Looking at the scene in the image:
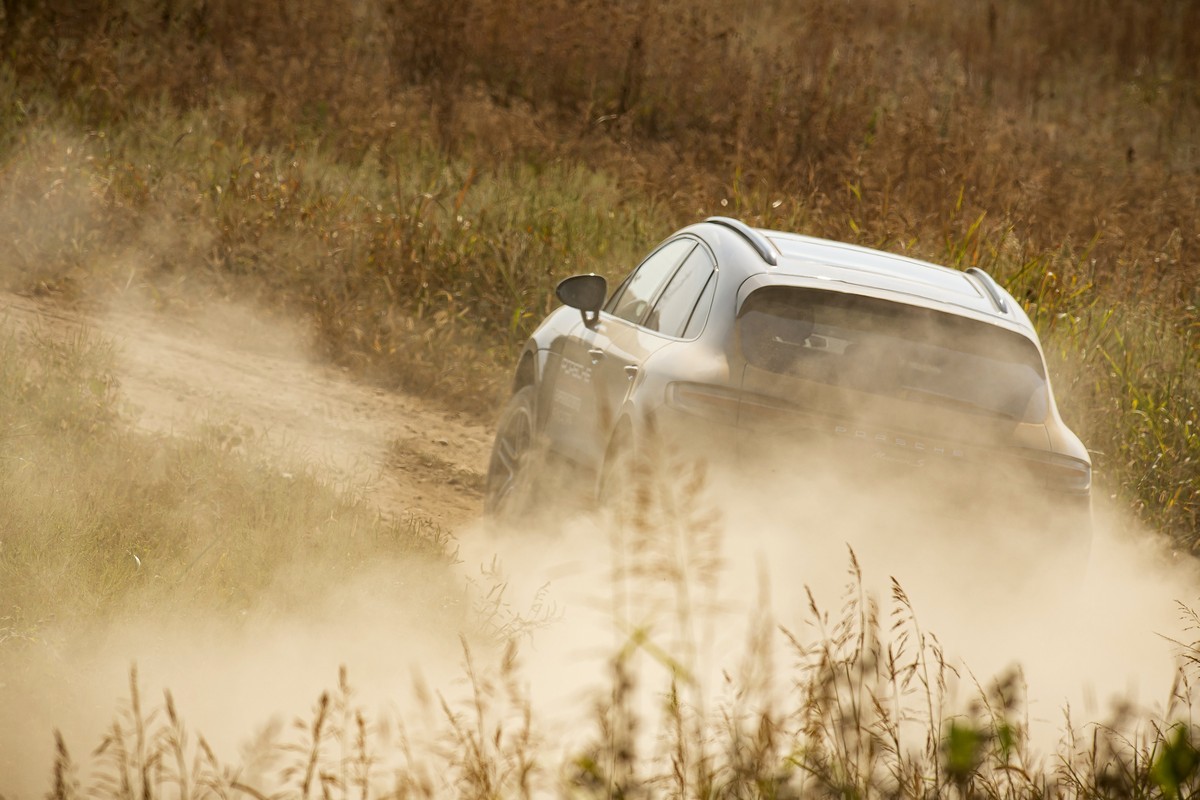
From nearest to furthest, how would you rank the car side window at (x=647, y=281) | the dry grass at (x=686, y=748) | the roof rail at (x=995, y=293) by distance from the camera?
1. the dry grass at (x=686, y=748)
2. the roof rail at (x=995, y=293)
3. the car side window at (x=647, y=281)

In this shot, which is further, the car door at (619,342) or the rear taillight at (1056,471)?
the car door at (619,342)

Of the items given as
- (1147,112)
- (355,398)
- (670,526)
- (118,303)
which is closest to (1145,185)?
(1147,112)

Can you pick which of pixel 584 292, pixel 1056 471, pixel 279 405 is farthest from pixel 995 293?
pixel 279 405

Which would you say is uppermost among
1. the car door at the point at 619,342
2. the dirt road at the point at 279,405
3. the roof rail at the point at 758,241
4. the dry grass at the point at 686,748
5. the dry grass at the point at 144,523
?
the roof rail at the point at 758,241

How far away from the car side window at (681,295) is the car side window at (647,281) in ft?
0.50

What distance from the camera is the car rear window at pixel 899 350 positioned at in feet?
16.4

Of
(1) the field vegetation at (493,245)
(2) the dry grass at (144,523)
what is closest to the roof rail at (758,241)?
(1) the field vegetation at (493,245)

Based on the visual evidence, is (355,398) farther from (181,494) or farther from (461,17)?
(461,17)

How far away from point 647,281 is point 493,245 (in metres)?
4.51

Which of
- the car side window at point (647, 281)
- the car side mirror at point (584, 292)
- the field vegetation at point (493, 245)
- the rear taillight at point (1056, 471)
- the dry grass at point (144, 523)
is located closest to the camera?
the field vegetation at point (493, 245)

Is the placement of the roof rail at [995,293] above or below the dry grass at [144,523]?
above

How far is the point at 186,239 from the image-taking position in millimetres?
11195

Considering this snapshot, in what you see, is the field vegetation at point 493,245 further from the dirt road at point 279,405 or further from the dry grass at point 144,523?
the dirt road at point 279,405

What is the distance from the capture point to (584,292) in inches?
265
